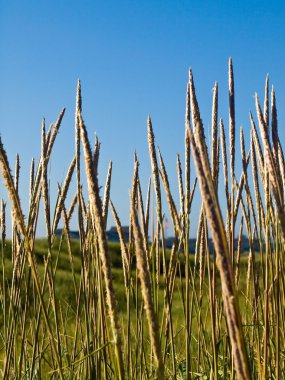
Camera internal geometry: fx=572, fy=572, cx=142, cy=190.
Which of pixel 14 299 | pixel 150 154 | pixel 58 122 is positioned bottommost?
pixel 14 299

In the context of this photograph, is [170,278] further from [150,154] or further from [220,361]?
[220,361]

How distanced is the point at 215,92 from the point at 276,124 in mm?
145

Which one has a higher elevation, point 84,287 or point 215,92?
point 215,92

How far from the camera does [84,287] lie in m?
1.27

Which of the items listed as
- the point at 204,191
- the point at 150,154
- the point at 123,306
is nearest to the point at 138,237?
the point at 204,191

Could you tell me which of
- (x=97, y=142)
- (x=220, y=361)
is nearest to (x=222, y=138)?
(x=97, y=142)

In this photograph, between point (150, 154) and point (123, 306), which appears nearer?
point (150, 154)

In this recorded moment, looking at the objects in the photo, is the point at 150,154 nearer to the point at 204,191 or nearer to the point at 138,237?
the point at 138,237

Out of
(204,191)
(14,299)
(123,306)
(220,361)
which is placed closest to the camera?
(204,191)

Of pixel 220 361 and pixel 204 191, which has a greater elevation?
pixel 204 191

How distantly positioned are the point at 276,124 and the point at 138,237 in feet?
2.28

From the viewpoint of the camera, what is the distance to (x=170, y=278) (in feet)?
4.50

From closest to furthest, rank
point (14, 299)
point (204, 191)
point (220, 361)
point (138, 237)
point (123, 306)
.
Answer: point (204, 191) < point (138, 237) < point (14, 299) < point (220, 361) < point (123, 306)

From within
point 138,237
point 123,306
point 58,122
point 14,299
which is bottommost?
point 123,306
